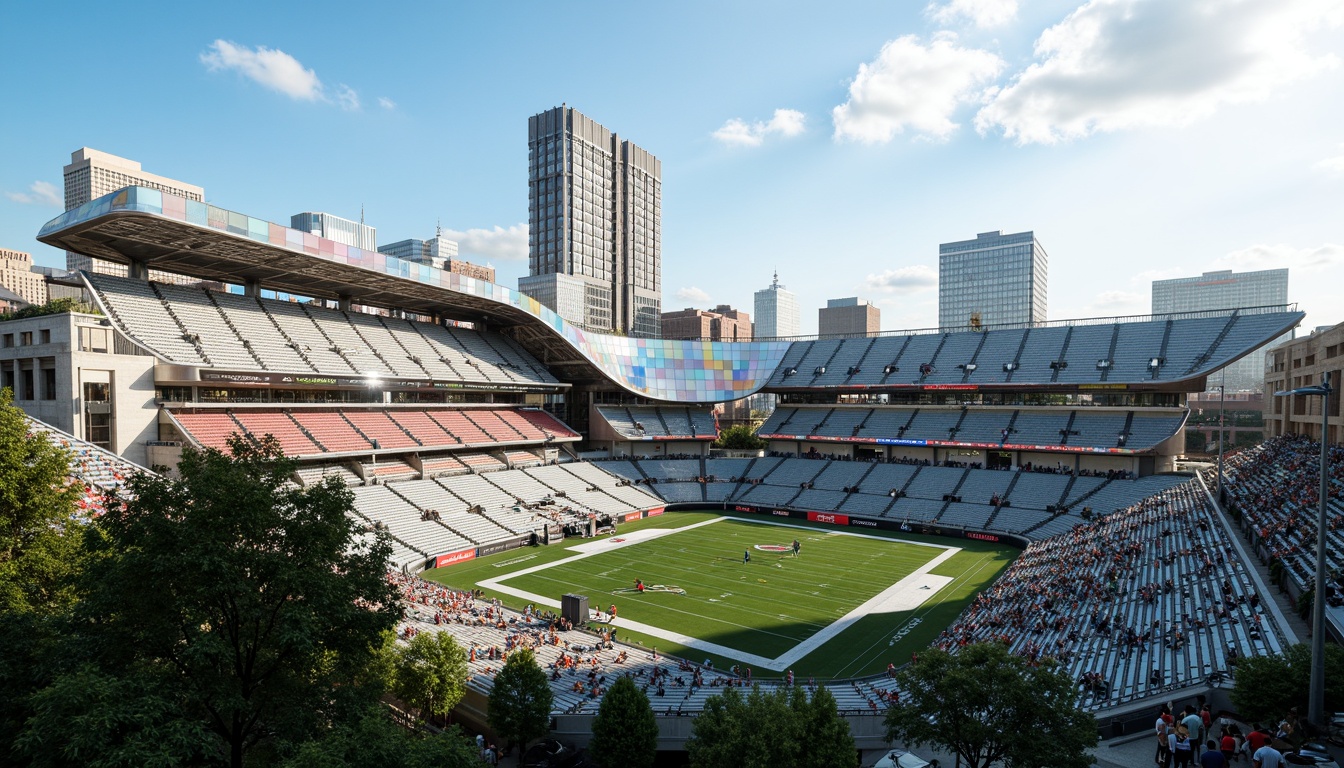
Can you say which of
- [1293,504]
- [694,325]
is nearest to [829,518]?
[1293,504]

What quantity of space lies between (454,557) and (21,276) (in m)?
153

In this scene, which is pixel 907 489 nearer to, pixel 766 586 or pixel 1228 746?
pixel 766 586

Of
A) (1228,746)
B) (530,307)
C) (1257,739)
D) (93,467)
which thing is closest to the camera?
(1257,739)

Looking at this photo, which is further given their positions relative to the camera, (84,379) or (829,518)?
(829,518)

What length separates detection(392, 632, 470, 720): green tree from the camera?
69.0 feet

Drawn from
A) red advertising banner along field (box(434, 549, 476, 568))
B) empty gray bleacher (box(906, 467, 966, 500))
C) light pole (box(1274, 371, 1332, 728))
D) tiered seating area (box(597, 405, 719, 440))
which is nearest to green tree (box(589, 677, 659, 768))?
light pole (box(1274, 371, 1332, 728))

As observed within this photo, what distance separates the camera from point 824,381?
7006 cm

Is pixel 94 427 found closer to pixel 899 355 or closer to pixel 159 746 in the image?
pixel 159 746

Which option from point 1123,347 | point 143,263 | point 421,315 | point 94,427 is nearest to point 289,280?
point 143,263

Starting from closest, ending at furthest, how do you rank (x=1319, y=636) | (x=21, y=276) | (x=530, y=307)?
1. (x=1319, y=636)
2. (x=530, y=307)
3. (x=21, y=276)

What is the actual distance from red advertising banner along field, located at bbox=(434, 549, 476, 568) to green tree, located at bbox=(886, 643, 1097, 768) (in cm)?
3281

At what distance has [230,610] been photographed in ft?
40.3

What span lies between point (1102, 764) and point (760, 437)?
2112 inches

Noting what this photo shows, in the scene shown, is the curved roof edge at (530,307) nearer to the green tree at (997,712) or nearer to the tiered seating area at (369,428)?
the tiered seating area at (369,428)
